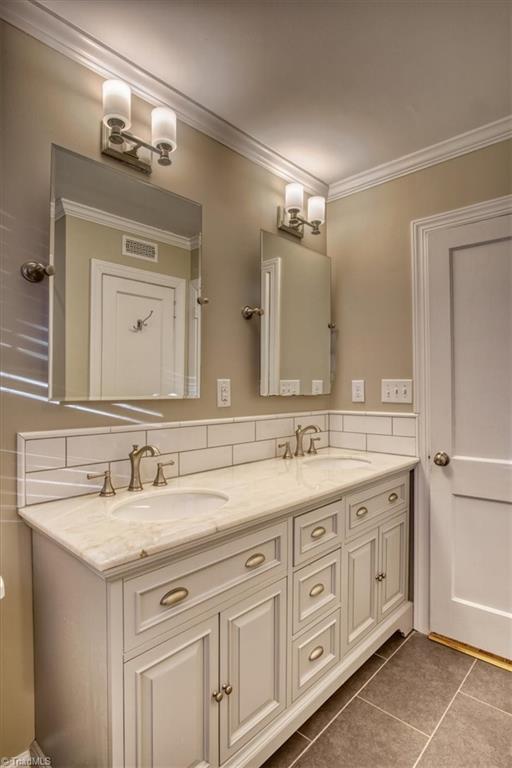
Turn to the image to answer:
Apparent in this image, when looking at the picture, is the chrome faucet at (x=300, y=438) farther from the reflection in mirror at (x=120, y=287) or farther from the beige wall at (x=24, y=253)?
the beige wall at (x=24, y=253)

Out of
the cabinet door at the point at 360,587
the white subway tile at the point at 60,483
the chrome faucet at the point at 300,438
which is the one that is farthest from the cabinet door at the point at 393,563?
the white subway tile at the point at 60,483

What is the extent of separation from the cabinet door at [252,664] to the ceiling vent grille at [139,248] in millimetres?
1240

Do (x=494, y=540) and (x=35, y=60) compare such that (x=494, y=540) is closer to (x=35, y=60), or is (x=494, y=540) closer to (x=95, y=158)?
(x=95, y=158)

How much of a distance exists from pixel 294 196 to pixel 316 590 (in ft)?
5.91

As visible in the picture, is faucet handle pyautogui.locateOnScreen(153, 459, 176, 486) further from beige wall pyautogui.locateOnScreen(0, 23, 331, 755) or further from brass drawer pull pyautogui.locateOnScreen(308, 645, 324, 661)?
brass drawer pull pyautogui.locateOnScreen(308, 645, 324, 661)

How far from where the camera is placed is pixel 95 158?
1.48 meters

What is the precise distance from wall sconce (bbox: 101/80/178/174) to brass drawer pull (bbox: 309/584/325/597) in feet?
5.38

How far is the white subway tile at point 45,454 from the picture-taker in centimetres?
129

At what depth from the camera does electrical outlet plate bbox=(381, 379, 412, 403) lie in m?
2.16

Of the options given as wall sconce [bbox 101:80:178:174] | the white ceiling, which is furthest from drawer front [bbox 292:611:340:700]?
the white ceiling

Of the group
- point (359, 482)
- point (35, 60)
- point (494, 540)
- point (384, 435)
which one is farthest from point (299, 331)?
point (35, 60)

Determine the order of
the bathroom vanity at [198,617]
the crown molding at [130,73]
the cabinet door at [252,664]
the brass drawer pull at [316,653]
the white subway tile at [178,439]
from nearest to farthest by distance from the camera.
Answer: the bathroom vanity at [198,617] < the cabinet door at [252,664] < the crown molding at [130,73] < the brass drawer pull at [316,653] < the white subway tile at [178,439]

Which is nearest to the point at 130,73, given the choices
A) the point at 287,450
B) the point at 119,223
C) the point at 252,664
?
the point at 119,223

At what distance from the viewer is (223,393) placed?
190cm
